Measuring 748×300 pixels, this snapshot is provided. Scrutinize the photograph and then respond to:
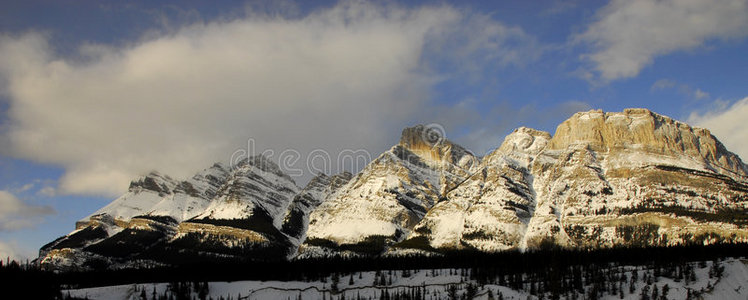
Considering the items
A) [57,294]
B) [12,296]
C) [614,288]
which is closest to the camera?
[12,296]

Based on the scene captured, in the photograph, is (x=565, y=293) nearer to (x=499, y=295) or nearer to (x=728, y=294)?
(x=499, y=295)

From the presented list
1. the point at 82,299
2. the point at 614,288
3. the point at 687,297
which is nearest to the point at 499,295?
the point at 614,288

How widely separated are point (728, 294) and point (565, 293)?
1751 inches

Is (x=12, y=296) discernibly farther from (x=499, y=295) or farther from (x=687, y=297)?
(x=687, y=297)

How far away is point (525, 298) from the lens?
19900cm

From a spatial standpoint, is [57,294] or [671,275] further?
[671,275]

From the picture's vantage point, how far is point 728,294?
596 feet

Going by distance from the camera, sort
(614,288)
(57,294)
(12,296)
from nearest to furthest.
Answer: (12,296), (57,294), (614,288)

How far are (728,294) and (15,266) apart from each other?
7882 inches

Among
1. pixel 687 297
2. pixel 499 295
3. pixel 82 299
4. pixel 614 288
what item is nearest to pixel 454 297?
pixel 499 295

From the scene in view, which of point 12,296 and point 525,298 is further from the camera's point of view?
point 525,298

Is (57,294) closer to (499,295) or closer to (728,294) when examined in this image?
(499,295)

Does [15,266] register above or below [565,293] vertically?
above

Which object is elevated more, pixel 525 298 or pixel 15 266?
pixel 15 266
